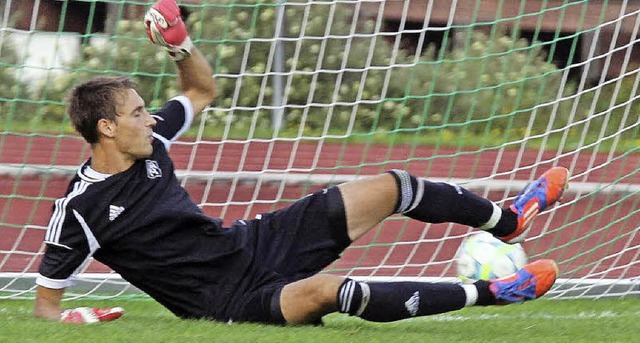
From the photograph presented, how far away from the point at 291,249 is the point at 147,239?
0.55 m

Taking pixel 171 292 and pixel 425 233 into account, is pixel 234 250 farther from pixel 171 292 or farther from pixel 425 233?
pixel 425 233

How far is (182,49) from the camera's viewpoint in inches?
191

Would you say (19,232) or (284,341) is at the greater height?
(284,341)

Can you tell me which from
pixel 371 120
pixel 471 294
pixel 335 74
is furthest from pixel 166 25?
pixel 335 74

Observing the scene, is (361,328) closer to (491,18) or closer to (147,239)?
(147,239)

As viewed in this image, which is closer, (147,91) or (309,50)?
(147,91)

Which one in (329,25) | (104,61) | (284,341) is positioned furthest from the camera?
(104,61)

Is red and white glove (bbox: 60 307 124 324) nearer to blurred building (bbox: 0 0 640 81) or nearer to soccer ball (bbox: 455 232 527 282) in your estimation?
soccer ball (bbox: 455 232 527 282)

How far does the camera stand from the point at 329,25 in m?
7.16

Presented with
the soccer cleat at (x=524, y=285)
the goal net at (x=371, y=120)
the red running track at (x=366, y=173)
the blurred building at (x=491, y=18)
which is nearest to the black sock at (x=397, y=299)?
the soccer cleat at (x=524, y=285)

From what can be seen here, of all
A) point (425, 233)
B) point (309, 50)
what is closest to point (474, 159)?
point (425, 233)

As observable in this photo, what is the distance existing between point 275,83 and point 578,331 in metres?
3.39

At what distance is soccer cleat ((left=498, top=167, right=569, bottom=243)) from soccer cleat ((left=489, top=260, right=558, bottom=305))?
0.33 meters

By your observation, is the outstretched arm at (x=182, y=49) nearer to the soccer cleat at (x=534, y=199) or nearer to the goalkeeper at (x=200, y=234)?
the goalkeeper at (x=200, y=234)
